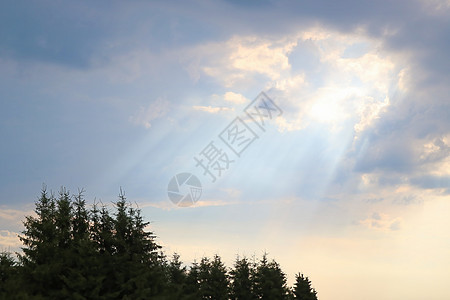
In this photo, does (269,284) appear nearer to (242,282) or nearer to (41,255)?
(242,282)

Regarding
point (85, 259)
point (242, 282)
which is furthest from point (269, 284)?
point (85, 259)

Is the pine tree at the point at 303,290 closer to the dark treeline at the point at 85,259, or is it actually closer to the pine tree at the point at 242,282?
the pine tree at the point at 242,282

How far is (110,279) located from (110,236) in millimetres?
3693

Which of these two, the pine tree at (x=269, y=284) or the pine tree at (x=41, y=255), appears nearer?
the pine tree at (x=41, y=255)

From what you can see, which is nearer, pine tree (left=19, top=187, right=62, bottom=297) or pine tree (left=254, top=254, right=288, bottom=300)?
pine tree (left=19, top=187, right=62, bottom=297)

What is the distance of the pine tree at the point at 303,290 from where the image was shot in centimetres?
7319

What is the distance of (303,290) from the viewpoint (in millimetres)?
73625

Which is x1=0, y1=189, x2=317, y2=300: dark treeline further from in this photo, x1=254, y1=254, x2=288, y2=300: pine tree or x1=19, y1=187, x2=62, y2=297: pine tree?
x1=254, y1=254, x2=288, y2=300: pine tree

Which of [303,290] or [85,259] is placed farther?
[303,290]

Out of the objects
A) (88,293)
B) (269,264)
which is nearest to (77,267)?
(88,293)

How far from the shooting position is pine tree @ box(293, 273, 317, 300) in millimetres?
73188

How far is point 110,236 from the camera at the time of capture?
3938cm

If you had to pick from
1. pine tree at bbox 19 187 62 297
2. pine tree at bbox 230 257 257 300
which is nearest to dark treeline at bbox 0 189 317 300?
pine tree at bbox 19 187 62 297

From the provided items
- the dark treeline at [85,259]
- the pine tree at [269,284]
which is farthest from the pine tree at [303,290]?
the dark treeline at [85,259]
